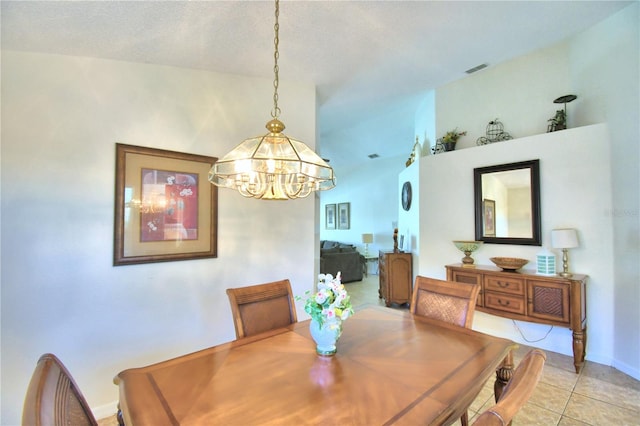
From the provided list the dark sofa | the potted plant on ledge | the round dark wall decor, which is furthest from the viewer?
the dark sofa

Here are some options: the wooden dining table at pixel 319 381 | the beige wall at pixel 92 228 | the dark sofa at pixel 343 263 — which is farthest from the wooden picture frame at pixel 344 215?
the wooden dining table at pixel 319 381

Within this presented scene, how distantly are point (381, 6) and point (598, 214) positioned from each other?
2801mm

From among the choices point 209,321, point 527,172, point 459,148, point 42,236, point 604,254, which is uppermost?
point 459,148

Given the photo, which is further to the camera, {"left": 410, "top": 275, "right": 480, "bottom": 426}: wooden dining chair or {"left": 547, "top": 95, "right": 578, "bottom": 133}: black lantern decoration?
{"left": 547, "top": 95, "right": 578, "bottom": 133}: black lantern decoration

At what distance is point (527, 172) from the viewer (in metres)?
3.22

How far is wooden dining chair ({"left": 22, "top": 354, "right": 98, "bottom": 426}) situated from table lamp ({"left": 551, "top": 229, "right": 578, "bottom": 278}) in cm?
354

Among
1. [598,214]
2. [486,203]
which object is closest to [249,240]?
[486,203]

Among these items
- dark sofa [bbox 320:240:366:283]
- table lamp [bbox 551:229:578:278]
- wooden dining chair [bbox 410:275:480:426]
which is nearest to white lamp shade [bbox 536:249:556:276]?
table lamp [bbox 551:229:578:278]

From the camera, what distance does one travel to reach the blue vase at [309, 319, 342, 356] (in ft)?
4.22

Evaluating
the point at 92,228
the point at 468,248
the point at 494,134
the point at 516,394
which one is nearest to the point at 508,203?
the point at 468,248

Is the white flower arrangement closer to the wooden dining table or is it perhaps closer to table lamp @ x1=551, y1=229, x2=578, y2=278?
the wooden dining table

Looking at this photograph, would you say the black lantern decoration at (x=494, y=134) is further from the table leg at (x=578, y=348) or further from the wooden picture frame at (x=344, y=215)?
the wooden picture frame at (x=344, y=215)

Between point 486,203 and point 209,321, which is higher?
point 486,203

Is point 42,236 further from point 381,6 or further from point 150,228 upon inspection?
point 381,6
